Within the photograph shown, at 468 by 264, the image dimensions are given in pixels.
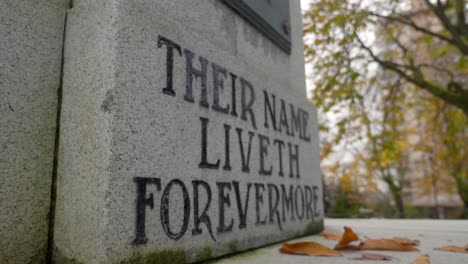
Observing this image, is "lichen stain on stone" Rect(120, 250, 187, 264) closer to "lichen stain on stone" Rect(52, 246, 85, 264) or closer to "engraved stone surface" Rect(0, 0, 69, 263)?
"lichen stain on stone" Rect(52, 246, 85, 264)

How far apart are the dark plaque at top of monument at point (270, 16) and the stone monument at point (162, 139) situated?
0.02 m

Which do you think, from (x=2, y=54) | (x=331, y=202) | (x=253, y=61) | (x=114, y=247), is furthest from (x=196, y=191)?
(x=331, y=202)

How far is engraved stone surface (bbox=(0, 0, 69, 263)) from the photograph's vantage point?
4.37ft

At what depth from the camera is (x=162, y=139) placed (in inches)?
60.4

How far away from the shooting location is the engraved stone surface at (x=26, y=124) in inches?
52.4

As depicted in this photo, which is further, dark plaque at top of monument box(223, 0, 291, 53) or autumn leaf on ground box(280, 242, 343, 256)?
dark plaque at top of monument box(223, 0, 291, 53)

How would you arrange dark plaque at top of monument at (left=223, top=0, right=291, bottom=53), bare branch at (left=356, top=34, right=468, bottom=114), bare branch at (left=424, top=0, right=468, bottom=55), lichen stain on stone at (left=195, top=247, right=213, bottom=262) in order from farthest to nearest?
1. bare branch at (left=356, top=34, right=468, bottom=114)
2. bare branch at (left=424, top=0, right=468, bottom=55)
3. dark plaque at top of monument at (left=223, top=0, right=291, bottom=53)
4. lichen stain on stone at (left=195, top=247, right=213, bottom=262)

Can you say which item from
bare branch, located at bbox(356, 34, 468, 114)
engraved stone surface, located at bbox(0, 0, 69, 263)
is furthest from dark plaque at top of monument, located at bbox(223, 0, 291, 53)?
bare branch, located at bbox(356, 34, 468, 114)

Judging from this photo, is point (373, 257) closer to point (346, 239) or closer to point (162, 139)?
point (346, 239)

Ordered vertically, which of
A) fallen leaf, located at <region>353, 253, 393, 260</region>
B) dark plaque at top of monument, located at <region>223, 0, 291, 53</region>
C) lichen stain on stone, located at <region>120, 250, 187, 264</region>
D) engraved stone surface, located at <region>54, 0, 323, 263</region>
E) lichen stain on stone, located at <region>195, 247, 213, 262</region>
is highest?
dark plaque at top of monument, located at <region>223, 0, 291, 53</region>

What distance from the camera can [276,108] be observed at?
2.58m

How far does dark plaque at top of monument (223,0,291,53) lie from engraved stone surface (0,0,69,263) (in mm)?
1184

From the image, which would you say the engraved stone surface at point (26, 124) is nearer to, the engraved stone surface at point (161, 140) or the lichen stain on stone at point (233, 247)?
the engraved stone surface at point (161, 140)

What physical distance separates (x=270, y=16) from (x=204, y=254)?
1921 mm
